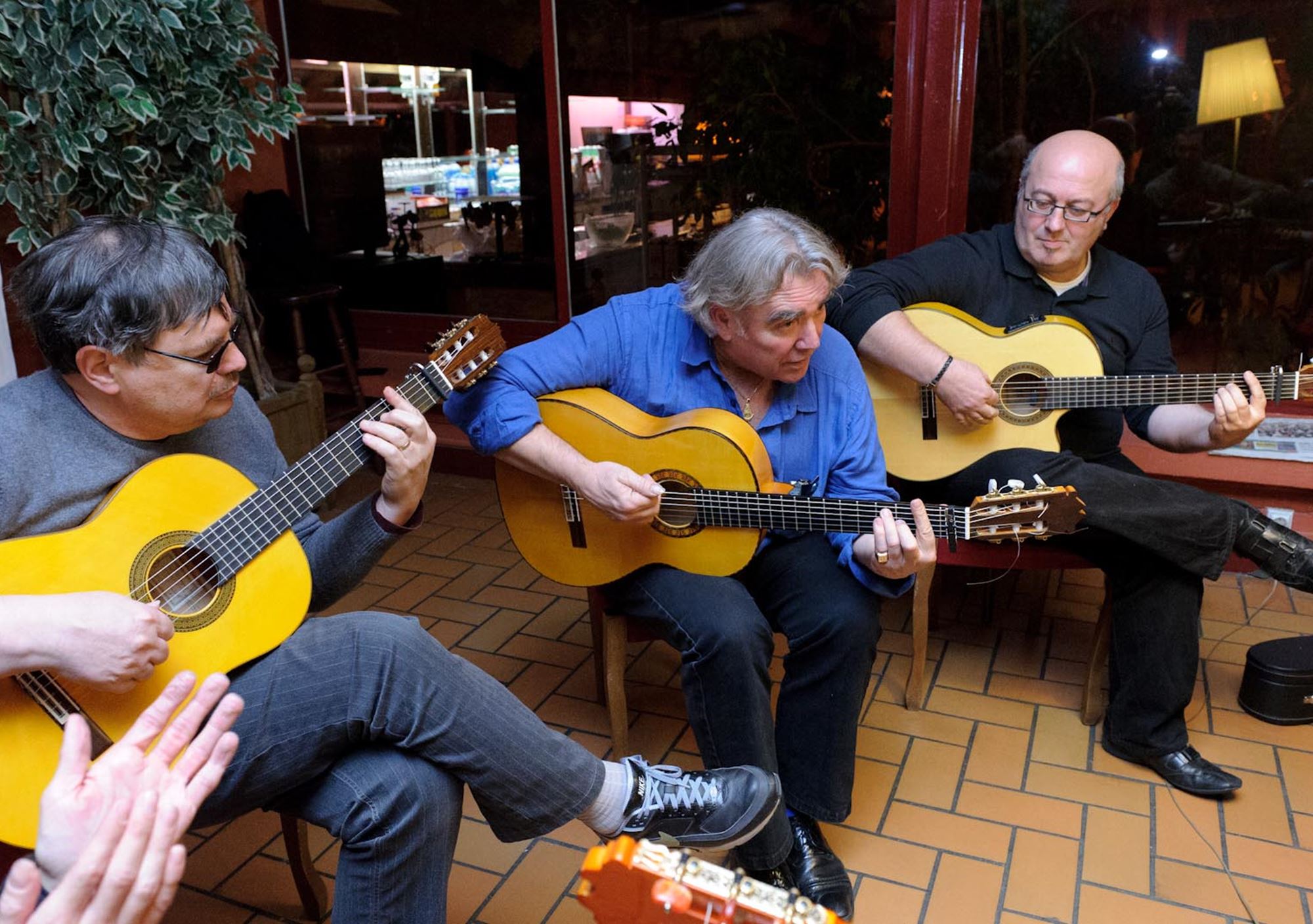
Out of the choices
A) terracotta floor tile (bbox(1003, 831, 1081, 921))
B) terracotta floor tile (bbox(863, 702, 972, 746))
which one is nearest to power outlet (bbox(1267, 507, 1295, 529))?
terracotta floor tile (bbox(863, 702, 972, 746))

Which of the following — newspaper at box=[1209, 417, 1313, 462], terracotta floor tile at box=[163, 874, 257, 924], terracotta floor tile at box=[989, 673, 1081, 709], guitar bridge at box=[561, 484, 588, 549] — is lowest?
terracotta floor tile at box=[163, 874, 257, 924]

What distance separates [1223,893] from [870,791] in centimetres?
73

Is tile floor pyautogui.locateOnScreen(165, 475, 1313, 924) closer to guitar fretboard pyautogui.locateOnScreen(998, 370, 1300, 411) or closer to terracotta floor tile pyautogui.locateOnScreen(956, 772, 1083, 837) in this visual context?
terracotta floor tile pyautogui.locateOnScreen(956, 772, 1083, 837)

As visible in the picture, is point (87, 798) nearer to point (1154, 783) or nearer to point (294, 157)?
point (1154, 783)

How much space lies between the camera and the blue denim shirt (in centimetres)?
222

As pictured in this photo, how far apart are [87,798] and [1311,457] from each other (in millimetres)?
3509

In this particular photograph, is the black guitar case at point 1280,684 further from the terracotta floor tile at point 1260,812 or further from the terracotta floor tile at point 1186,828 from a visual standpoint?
the terracotta floor tile at point 1186,828

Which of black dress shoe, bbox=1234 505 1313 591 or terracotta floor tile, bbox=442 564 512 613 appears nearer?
black dress shoe, bbox=1234 505 1313 591

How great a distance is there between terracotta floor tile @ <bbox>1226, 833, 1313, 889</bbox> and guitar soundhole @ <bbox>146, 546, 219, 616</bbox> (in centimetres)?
209

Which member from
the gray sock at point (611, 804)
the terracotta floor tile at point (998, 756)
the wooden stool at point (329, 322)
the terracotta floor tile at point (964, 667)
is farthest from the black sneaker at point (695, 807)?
the wooden stool at point (329, 322)

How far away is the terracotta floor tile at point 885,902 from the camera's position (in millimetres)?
1994

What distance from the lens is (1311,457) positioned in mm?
3244

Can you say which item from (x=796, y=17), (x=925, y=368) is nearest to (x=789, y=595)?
(x=925, y=368)

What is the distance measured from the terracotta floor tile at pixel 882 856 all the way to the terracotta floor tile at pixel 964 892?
31 mm
